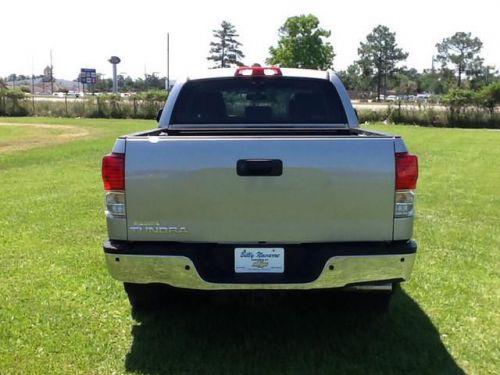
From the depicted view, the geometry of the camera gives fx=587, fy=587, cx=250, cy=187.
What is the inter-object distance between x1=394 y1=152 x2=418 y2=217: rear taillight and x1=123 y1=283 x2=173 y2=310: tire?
1.68m

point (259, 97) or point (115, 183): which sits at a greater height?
point (259, 97)

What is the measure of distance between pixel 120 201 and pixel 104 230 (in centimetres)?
395

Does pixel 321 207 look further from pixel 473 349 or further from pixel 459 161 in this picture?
pixel 459 161

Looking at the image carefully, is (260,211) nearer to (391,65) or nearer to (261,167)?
(261,167)

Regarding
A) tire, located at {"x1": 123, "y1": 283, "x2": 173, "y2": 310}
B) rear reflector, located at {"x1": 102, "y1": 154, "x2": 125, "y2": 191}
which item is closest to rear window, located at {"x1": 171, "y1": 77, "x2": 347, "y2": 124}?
tire, located at {"x1": 123, "y1": 283, "x2": 173, "y2": 310}

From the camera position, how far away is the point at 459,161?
15594mm

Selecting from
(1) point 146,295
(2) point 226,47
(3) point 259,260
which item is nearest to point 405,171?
(3) point 259,260

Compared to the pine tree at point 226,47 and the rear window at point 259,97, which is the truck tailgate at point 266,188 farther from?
the pine tree at point 226,47

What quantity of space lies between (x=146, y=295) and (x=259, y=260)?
3.81 ft

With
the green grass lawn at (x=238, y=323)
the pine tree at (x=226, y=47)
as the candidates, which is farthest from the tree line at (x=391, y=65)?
the green grass lawn at (x=238, y=323)

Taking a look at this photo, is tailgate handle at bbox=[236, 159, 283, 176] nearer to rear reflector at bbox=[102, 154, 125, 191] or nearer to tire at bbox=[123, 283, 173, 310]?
rear reflector at bbox=[102, 154, 125, 191]

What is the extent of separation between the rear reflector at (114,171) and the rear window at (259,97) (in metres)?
1.67

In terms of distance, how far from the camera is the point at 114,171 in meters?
3.40

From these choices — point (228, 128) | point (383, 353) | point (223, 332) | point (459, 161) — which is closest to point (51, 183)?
point (228, 128)
